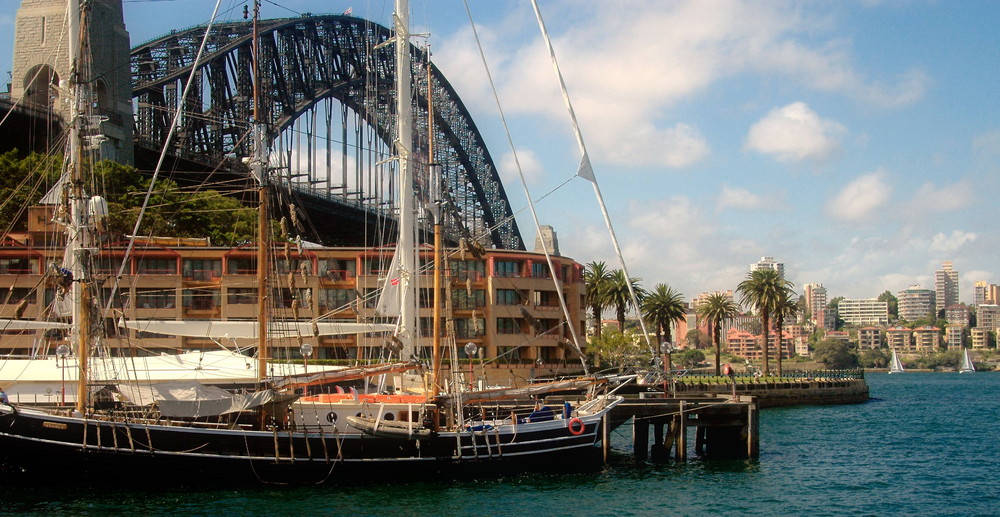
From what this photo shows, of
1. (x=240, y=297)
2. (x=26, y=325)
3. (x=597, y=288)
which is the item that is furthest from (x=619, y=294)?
(x=26, y=325)

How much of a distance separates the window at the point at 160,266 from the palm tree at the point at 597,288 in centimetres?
4371

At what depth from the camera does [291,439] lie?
4512 centimetres

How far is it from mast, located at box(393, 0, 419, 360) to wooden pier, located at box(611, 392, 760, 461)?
12562 millimetres

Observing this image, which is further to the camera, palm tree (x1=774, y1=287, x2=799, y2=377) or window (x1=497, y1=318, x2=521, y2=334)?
palm tree (x1=774, y1=287, x2=799, y2=377)

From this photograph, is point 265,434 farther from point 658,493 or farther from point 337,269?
point 337,269

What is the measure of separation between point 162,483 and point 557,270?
2301 inches

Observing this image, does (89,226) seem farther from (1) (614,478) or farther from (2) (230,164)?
(2) (230,164)

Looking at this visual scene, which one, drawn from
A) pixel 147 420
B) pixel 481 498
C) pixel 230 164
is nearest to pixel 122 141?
pixel 230 164

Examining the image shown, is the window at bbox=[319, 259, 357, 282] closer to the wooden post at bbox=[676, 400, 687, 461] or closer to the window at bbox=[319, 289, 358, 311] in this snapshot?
the window at bbox=[319, 289, 358, 311]

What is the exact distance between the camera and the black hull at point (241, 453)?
43.0 m

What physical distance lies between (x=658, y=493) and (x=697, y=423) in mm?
10281

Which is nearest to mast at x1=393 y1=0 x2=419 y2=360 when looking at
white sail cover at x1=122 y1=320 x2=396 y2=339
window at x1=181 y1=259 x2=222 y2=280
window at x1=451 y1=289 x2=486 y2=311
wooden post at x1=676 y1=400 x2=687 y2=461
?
white sail cover at x1=122 y1=320 x2=396 y2=339

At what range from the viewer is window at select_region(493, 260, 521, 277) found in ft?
313

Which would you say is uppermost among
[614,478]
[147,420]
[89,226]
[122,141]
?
[122,141]
